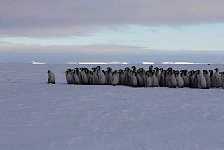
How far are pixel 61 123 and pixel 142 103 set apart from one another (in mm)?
3579

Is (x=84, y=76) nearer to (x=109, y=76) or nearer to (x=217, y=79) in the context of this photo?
(x=109, y=76)

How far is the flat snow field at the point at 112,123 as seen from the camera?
6.96 m

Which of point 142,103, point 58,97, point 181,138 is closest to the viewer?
point 181,138

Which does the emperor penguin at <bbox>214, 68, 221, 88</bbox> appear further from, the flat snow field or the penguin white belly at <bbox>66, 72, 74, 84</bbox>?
the penguin white belly at <bbox>66, 72, 74, 84</bbox>

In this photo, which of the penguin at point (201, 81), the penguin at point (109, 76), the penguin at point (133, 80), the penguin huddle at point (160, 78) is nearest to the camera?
the penguin at point (201, 81)

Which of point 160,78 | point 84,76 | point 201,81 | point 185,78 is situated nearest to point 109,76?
point 84,76

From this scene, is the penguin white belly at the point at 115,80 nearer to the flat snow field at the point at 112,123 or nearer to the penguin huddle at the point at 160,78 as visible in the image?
the penguin huddle at the point at 160,78

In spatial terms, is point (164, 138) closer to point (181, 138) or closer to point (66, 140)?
point (181, 138)

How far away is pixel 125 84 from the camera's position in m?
18.8

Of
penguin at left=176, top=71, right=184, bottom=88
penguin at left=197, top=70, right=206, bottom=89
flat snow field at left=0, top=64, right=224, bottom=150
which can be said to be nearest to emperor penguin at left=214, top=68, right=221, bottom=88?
penguin at left=197, top=70, right=206, bottom=89

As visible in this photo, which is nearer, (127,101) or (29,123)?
(29,123)

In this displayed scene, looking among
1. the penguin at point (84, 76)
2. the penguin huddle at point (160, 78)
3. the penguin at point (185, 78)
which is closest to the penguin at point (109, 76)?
the penguin huddle at point (160, 78)

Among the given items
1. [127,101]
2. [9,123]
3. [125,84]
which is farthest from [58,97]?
[125,84]

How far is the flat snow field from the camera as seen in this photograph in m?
6.96
